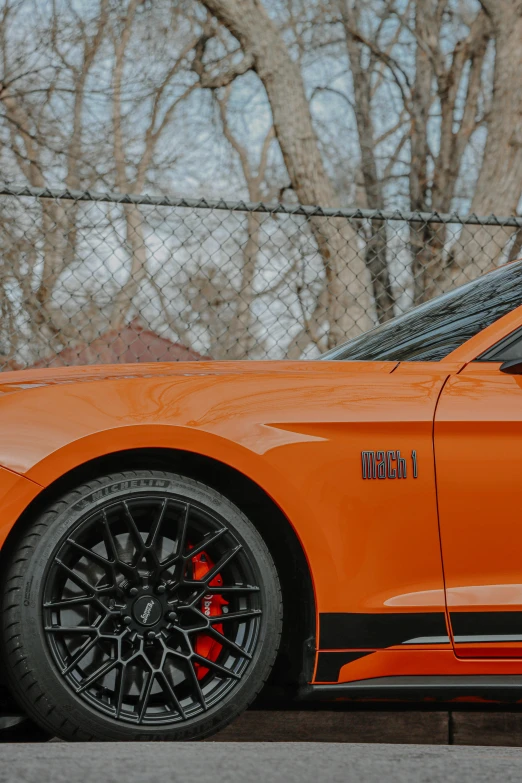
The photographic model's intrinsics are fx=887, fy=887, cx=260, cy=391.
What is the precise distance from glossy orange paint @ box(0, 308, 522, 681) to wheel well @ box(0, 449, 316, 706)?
6 centimetres

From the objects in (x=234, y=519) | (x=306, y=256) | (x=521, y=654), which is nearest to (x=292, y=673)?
(x=234, y=519)

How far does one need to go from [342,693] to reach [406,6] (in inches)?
567

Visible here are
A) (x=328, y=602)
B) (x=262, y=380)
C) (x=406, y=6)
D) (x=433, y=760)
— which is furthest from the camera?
(x=406, y=6)

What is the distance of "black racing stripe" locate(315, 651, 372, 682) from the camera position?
95.1 inches

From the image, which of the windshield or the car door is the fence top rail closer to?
the windshield

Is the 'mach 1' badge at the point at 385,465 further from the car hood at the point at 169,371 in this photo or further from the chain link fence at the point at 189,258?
the chain link fence at the point at 189,258

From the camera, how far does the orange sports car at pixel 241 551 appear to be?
232cm

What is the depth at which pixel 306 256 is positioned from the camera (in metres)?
7.04

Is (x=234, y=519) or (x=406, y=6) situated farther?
(x=406, y=6)

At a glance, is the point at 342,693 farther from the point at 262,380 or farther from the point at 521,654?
the point at 262,380

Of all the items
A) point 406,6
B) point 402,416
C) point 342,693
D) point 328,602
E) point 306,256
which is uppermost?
point 406,6

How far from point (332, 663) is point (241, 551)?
1.29 ft

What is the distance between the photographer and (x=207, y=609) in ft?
8.05

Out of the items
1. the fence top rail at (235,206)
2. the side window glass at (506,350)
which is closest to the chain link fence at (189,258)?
the fence top rail at (235,206)
